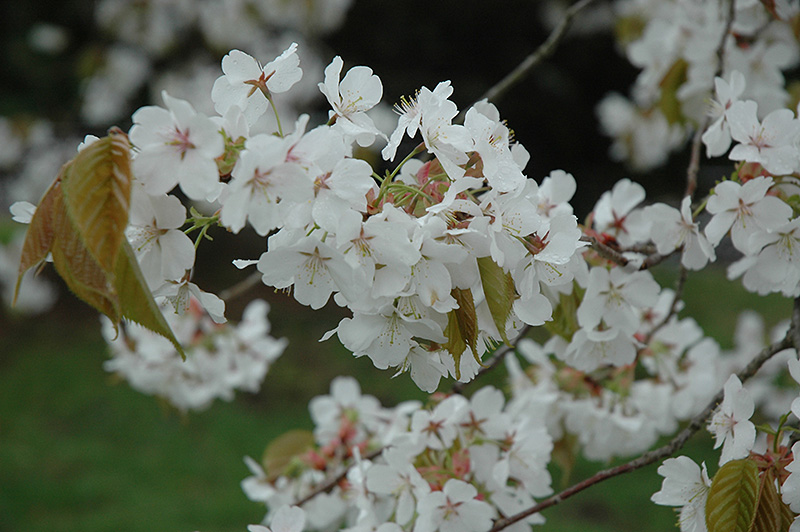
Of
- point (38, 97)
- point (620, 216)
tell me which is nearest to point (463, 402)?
point (620, 216)

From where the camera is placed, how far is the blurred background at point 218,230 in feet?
10.4

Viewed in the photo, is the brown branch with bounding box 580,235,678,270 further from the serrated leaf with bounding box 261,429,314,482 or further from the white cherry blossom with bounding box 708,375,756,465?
the serrated leaf with bounding box 261,429,314,482

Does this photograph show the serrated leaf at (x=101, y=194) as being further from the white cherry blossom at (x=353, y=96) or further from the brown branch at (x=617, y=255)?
the brown branch at (x=617, y=255)

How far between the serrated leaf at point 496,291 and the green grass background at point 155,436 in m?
1.59

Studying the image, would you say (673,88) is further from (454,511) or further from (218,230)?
(218,230)

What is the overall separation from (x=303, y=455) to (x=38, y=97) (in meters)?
5.14

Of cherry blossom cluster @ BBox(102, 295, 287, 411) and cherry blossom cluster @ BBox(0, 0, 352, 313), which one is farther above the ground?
cherry blossom cluster @ BBox(0, 0, 352, 313)

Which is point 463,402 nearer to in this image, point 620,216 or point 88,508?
point 620,216

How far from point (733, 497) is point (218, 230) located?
5.79 m

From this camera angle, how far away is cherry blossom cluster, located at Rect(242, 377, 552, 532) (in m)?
1.05

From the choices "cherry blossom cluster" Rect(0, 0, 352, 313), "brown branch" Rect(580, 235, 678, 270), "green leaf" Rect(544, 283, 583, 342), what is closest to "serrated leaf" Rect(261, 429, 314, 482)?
"green leaf" Rect(544, 283, 583, 342)

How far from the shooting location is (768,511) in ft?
2.62

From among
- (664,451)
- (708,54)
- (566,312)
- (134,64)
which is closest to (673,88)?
(708,54)

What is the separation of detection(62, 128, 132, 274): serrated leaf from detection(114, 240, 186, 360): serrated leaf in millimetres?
35
